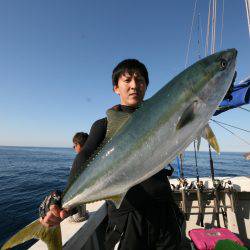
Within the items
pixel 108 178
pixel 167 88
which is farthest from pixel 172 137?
pixel 108 178

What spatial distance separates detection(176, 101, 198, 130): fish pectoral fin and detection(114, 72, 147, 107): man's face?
118 centimetres

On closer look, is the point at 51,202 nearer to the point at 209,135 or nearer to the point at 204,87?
the point at 209,135

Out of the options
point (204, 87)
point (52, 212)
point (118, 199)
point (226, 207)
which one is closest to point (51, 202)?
point (52, 212)

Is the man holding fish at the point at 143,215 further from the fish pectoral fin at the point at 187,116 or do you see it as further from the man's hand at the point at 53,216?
the fish pectoral fin at the point at 187,116

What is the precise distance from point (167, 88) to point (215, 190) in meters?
6.67

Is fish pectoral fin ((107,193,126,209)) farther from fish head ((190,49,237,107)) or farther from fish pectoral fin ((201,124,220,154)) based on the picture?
fish head ((190,49,237,107))

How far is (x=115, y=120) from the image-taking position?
7.42 feet

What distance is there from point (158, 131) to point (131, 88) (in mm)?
1173

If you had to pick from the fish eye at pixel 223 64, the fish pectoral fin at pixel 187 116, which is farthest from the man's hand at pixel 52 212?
the fish eye at pixel 223 64

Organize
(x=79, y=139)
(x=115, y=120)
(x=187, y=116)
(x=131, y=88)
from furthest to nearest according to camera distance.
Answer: (x=79, y=139)
(x=131, y=88)
(x=115, y=120)
(x=187, y=116)

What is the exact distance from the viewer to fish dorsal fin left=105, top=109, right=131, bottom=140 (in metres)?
2.21

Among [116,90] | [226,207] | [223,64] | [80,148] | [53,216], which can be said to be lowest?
[226,207]

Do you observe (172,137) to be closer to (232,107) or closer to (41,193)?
(232,107)

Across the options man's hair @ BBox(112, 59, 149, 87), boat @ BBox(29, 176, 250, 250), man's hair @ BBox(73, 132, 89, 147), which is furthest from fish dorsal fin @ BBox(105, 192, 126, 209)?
boat @ BBox(29, 176, 250, 250)
